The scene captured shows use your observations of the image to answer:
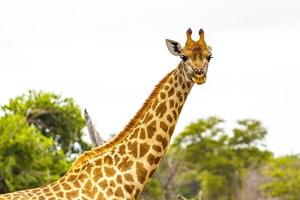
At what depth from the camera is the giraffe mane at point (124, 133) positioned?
37.3 ft

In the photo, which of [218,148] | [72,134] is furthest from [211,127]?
[72,134]

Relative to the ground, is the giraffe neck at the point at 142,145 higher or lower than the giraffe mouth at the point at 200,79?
lower

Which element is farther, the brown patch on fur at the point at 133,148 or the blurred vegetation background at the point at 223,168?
the blurred vegetation background at the point at 223,168

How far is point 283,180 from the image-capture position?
226ft

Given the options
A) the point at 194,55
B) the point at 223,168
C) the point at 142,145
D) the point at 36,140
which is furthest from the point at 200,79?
the point at 223,168

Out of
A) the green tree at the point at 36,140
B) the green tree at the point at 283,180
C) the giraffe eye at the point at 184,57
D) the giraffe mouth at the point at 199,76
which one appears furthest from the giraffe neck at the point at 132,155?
the green tree at the point at 283,180

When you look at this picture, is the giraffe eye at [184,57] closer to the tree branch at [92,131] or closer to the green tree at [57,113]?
the tree branch at [92,131]

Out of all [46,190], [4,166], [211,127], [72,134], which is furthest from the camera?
[211,127]

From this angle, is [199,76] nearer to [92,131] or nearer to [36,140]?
[92,131]

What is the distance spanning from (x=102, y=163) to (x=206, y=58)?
4.58 feet

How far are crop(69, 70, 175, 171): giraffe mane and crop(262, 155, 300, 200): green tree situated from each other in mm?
53464

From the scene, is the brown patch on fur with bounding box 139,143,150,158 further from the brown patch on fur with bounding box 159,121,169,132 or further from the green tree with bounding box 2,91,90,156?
the green tree with bounding box 2,91,90,156

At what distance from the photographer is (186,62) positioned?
11258mm

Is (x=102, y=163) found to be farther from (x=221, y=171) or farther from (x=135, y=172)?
(x=221, y=171)
